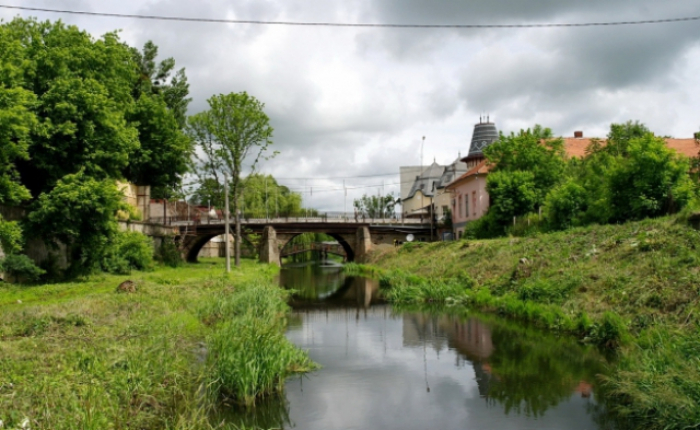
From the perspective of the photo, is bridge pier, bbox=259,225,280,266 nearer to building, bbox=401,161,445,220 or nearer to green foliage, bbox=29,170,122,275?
building, bbox=401,161,445,220

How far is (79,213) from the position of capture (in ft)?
78.5

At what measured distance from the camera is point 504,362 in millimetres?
13523

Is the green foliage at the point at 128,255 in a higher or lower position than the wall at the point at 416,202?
lower

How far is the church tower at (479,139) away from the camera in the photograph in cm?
6925

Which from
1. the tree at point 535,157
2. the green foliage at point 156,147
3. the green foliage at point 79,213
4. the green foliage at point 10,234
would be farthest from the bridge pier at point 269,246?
the green foliage at point 10,234

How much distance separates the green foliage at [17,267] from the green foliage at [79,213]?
1.85 metres

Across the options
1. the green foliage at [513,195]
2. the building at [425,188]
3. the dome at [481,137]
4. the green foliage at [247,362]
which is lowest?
the green foliage at [247,362]

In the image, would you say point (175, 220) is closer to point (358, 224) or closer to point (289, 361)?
point (358, 224)

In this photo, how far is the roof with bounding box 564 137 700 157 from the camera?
1736 inches

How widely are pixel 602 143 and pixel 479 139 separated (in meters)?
25.2

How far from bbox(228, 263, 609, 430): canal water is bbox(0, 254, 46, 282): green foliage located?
10.6 m

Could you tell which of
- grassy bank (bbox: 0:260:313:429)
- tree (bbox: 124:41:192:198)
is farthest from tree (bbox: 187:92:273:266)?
grassy bank (bbox: 0:260:313:429)

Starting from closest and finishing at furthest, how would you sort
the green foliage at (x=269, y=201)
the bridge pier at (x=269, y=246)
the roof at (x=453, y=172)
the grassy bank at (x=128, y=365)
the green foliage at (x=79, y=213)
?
the grassy bank at (x=128, y=365) → the green foliage at (x=79, y=213) → the bridge pier at (x=269, y=246) → the roof at (x=453, y=172) → the green foliage at (x=269, y=201)

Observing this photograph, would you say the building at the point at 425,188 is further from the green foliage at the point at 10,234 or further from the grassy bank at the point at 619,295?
the green foliage at the point at 10,234
